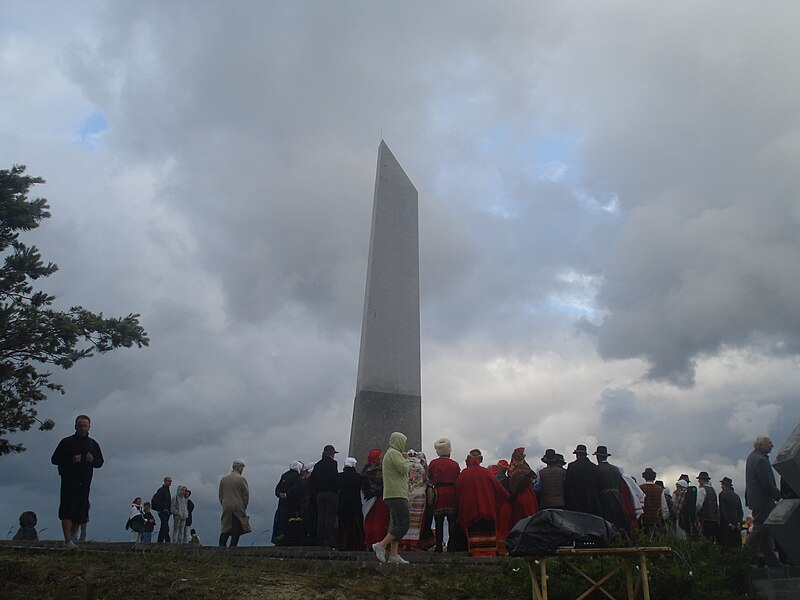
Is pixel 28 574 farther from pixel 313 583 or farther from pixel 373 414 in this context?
pixel 373 414

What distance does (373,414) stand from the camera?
47.5ft

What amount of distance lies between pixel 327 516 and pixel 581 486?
11.7 ft

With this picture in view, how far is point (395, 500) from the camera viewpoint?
28.8 ft

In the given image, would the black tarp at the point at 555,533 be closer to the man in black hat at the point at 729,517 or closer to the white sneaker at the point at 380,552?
the white sneaker at the point at 380,552

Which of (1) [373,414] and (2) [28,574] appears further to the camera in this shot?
(1) [373,414]

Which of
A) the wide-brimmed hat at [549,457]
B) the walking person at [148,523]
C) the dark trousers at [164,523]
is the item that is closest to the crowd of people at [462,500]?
the wide-brimmed hat at [549,457]

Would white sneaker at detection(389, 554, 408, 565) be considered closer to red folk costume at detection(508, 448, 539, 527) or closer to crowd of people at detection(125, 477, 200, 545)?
red folk costume at detection(508, 448, 539, 527)

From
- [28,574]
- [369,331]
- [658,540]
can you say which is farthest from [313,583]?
[369,331]

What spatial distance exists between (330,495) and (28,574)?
4061 millimetres

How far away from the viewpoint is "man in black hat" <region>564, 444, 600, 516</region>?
10203 mm

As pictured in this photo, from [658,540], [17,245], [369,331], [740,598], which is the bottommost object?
[740,598]

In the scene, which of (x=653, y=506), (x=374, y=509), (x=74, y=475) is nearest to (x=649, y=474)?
(x=653, y=506)

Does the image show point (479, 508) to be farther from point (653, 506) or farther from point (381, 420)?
point (381, 420)

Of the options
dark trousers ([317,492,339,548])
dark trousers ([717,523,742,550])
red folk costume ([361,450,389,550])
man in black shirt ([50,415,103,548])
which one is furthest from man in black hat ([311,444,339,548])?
dark trousers ([717,523,742,550])
